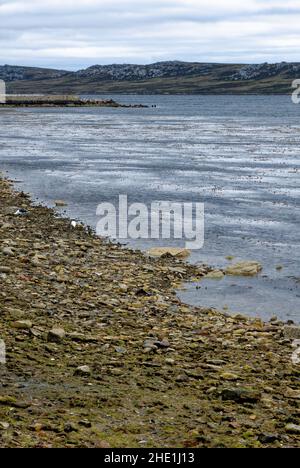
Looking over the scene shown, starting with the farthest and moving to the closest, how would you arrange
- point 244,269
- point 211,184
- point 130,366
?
point 211,184
point 244,269
point 130,366

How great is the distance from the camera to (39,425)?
347 inches

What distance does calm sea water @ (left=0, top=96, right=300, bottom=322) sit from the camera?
1916cm

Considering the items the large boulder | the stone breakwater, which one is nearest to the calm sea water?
the large boulder

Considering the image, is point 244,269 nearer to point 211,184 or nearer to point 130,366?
point 130,366

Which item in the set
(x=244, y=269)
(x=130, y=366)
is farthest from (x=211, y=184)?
(x=130, y=366)

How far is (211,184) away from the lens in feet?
125

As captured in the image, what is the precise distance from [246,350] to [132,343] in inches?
86.0

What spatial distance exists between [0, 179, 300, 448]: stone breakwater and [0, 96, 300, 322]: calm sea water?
217cm

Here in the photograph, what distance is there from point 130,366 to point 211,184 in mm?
27070

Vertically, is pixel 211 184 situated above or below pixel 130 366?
above

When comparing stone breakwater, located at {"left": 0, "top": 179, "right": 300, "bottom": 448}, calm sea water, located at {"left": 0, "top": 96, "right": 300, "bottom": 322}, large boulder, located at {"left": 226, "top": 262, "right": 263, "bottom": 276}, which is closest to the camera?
stone breakwater, located at {"left": 0, "top": 179, "right": 300, "bottom": 448}

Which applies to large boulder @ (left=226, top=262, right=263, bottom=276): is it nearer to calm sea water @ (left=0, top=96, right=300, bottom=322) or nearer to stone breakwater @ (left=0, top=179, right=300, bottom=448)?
calm sea water @ (left=0, top=96, right=300, bottom=322)

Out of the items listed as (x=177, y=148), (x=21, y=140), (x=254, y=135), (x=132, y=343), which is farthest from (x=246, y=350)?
(x=254, y=135)

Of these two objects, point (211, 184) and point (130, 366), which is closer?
point (130, 366)
